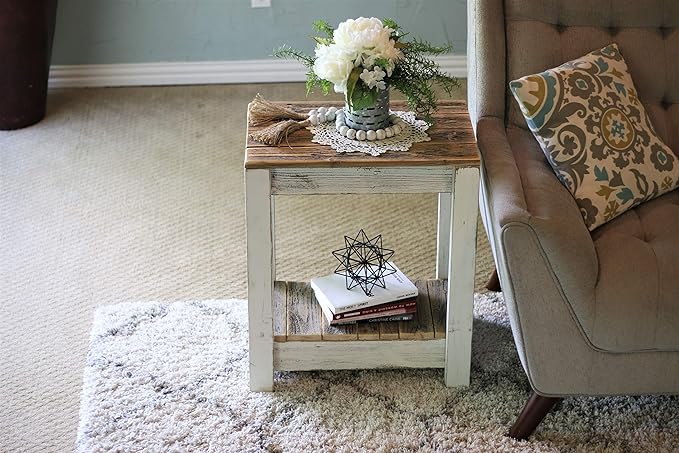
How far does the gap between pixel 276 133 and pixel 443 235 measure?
52cm

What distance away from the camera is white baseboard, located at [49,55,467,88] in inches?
144

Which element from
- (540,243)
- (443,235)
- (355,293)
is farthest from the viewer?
(443,235)

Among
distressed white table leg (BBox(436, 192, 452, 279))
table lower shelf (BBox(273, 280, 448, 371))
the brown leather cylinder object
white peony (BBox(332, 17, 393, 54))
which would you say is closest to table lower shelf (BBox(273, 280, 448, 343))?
table lower shelf (BBox(273, 280, 448, 371))

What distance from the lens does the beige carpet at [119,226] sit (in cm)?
228

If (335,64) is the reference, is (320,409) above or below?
below

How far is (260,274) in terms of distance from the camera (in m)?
2.02

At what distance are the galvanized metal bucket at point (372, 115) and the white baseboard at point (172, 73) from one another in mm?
1651

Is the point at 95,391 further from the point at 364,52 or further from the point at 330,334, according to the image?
the point at 364,52

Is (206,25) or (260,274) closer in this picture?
(260,274)

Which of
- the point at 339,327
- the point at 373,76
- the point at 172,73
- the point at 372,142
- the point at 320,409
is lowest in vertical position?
the point at 172,73

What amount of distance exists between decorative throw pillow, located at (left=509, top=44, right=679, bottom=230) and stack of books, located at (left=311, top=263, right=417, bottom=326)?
0.41m

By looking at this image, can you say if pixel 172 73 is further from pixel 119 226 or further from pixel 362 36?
pixel 362 36

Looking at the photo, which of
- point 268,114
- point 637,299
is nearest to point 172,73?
point 268,114

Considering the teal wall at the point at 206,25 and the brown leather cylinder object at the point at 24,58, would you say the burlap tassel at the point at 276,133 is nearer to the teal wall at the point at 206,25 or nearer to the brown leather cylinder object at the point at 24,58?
the brown leather cylinder object at the point at 24,58
